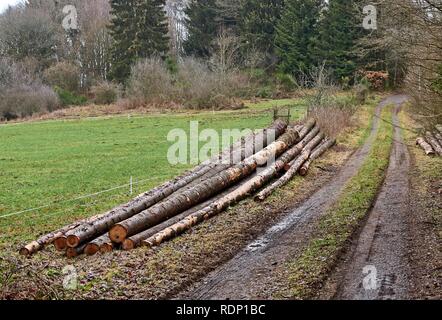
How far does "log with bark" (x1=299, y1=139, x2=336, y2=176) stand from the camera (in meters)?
18.1

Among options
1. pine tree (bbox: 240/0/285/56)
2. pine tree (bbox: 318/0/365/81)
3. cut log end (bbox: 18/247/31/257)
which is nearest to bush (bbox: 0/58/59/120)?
pine tree (bbox: 240/0/285/56)

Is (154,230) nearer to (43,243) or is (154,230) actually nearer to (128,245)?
(128,245)

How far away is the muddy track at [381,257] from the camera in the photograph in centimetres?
769

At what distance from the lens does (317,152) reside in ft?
72.0

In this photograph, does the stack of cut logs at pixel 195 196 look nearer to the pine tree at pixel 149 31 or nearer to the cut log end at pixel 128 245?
the cut log end at pixel 128 245

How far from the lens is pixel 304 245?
10.2 meters

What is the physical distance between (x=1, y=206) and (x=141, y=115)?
105ft

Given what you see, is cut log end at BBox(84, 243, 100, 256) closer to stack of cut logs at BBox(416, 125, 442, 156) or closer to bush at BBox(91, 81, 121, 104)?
stack of cut logs at BBox(416, 125, 442, 156)

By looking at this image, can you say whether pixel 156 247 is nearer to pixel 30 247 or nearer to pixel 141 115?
pixel 30 247

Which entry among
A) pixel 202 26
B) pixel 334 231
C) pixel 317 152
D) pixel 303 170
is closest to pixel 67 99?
pixel 202 26

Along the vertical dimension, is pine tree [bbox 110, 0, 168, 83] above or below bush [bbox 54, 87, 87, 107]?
above

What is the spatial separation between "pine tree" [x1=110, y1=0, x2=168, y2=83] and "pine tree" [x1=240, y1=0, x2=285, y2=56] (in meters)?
11.0

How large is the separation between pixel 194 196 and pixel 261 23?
5521 cm
